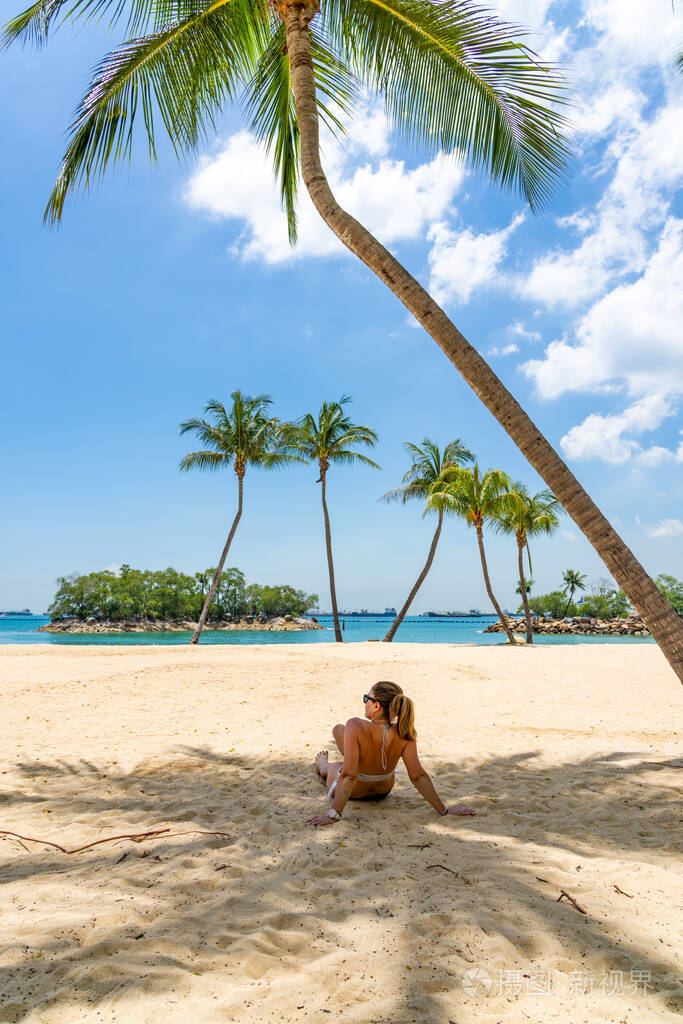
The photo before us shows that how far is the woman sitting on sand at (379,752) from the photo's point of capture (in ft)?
13.5

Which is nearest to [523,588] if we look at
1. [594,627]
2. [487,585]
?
[487,585]

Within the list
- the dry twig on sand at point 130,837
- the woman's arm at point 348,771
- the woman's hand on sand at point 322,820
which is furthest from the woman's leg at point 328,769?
the dry twig on sand at point 130,837

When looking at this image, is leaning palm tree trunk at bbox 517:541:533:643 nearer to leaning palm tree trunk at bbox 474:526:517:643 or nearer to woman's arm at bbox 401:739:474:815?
leaning palm tree trunk at bbox 474:526:517:643

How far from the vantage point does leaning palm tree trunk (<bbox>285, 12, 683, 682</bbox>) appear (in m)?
4.29

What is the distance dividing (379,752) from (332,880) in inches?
45.0

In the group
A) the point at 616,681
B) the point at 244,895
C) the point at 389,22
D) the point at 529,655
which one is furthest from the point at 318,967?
the point at 529,655

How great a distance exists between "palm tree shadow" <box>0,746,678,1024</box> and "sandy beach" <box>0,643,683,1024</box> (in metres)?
0.01

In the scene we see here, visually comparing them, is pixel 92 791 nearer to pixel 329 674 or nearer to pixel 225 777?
pixel 225 777

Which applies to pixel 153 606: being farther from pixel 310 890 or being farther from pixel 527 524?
pixel 310 890

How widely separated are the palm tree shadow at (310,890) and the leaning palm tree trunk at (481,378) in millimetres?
1616

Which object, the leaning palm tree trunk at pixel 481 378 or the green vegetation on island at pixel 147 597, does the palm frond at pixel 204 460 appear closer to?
the leaning palm tree trunk at pixel 481 378

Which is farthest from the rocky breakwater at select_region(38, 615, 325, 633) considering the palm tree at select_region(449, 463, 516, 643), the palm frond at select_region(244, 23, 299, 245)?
the palm frond at select_region(244, 23, 299, 245)

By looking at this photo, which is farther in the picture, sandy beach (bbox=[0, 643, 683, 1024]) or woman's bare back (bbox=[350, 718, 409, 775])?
woman's bare back (bbox=[350, 718, 409, 775])

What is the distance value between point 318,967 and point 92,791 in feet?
10.8
